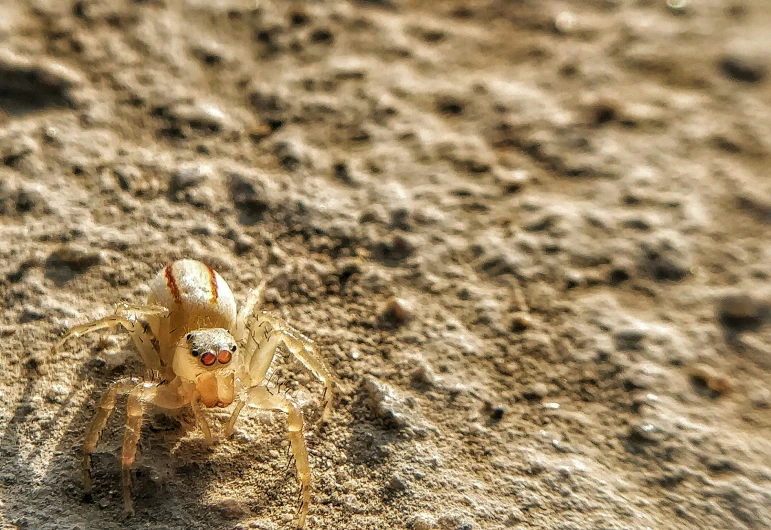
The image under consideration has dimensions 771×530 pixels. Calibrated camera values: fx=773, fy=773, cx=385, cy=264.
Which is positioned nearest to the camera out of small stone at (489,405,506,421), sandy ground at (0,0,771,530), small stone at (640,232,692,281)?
sandy ground at (0,0,771,530)

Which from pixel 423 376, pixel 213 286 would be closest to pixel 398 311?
pixel 423 376

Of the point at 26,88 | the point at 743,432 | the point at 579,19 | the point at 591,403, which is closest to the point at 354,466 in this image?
the point at 591,403

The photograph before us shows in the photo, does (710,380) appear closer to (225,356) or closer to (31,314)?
(225,356)

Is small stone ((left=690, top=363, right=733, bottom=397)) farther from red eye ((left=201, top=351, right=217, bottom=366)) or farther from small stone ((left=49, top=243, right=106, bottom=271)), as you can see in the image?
small stone ((left=49, top=243, right=106, bottom=271))

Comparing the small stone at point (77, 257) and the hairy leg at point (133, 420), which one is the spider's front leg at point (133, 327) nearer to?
the hairy leg at point (133, 420)

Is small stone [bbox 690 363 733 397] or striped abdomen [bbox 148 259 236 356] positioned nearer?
striped abdomen [bbox 148 259 236 356]

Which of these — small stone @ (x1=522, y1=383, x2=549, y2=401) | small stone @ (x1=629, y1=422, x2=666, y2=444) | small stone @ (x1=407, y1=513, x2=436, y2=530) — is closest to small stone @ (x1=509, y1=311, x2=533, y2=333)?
small stone @ (x1=522, y1=383, x2=549, y2=401)

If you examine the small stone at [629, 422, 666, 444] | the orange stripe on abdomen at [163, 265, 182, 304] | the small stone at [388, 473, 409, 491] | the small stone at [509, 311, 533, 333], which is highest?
the orange stripe on abdomen at [163, 265, 182, 304]
